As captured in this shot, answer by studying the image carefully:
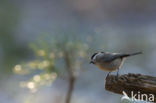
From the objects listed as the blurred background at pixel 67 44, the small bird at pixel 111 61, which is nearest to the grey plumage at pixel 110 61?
the small bird at pixel 111 61

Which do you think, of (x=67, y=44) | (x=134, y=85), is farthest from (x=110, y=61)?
(x=67, y=44)

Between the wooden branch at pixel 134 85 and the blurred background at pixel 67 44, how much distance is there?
45 cm

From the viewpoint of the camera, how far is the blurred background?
1.35 metres

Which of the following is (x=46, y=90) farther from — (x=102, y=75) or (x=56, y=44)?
(x=56, y=44)

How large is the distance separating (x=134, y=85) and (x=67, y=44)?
0.55 m

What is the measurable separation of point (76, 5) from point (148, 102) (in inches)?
99.0

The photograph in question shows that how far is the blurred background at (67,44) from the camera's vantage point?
135cm

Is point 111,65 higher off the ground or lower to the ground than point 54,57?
lower

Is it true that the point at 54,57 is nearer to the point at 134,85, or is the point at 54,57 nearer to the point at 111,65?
the point at 111,65

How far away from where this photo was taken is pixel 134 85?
0.82 meters

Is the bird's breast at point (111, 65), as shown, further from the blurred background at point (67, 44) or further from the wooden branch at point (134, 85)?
the blurred background at point (67, 44)

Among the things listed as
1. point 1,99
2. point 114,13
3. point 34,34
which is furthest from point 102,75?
point 114,13

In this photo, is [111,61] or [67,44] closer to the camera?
[111,61]

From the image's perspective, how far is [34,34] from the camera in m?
2.86
